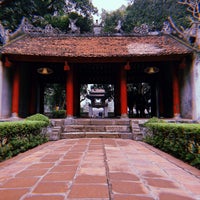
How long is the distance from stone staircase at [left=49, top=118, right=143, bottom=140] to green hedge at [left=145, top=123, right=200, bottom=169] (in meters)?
1.66

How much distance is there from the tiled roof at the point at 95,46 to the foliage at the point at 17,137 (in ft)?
14.4

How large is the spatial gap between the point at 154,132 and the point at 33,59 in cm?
661

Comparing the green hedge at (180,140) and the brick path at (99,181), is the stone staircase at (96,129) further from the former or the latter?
the brick path at (99,181)

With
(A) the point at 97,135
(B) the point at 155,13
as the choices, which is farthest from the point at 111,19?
(A) the point at 97,135

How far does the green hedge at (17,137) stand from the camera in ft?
13.3

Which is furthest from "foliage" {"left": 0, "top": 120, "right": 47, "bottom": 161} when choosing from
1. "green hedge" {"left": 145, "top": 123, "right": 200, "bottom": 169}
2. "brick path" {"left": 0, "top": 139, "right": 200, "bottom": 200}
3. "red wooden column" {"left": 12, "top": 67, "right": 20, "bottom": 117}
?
"green hedge" {"left": 145, "top": 123, "right": 200, "bottom": 169}

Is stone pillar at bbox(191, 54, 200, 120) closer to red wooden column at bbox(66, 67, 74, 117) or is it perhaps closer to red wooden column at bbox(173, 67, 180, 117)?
red wooden column at bbox(173, 67, 180, 117)

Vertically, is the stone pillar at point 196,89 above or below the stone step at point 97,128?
above

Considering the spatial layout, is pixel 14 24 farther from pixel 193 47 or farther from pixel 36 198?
pixel 36 198

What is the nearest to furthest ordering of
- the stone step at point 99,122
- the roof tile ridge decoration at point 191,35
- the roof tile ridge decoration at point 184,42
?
the stone step at point 99,122 < the roof tile ridge decoration at point 184,42 < the roof tile ridge decoration at point 191,35

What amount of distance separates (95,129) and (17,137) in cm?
368

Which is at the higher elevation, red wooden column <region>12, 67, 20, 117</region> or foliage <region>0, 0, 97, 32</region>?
foliage <region>0, 0, 97, 32</region>

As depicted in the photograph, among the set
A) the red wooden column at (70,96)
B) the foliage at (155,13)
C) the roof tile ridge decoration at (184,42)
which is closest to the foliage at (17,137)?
the red wooden column at (70,96)

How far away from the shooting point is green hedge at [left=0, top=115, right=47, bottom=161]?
4052 mm
